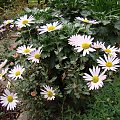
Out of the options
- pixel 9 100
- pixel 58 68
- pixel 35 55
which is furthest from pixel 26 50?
pixel 9 100

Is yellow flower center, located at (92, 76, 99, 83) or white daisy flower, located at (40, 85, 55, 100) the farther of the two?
white daisy flower, located at (40, 85, 55, 100)

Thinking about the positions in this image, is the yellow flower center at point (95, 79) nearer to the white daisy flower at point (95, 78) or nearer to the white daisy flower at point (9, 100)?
the white daisy flower at point (95, 78)

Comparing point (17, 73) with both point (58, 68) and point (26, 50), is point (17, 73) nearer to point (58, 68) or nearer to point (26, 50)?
point (26, 50)

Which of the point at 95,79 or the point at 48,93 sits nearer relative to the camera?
the point at 95,79

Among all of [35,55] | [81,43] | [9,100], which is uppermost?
[81,43]

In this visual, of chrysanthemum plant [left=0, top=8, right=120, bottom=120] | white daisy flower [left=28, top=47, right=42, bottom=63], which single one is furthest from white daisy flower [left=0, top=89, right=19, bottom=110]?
white daisy flower [left=28, top=47, right=42, bottom=63]

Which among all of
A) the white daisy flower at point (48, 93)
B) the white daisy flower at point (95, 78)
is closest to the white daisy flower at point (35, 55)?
the white daisy flower at point (48, 93)

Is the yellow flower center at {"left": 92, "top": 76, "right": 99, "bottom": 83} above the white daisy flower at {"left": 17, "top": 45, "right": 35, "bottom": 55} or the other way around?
the other way around

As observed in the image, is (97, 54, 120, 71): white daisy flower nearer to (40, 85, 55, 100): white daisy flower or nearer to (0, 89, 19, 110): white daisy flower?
(40, 85, 55, 100): white daisy flower

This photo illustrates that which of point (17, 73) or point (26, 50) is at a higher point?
point (26, 50)
